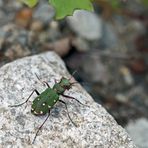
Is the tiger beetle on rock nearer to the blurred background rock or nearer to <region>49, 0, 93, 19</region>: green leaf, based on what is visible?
<region>49, 0, 93, 19</region>: green leaf

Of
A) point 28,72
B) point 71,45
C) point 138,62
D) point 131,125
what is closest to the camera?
point 28,72

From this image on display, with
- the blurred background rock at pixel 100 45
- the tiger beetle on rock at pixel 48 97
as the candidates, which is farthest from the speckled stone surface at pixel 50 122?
the blurred background rock at pixel 100 45

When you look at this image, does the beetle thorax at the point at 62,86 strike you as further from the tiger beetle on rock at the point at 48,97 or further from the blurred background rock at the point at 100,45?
the blurred background rock at the point at 100,45

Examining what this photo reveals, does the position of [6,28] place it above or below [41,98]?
below

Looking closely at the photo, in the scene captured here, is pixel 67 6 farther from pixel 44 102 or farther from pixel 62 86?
pixel 44 102

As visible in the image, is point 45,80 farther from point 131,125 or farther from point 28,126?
point 131,125

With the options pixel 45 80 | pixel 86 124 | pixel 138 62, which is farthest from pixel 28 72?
pixel 138 62

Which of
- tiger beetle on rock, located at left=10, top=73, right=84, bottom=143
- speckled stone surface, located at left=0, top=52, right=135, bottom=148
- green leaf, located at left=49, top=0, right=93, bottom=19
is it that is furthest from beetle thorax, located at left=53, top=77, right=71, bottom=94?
green leaf, located at left=49, top=0, right=93, bottom=19
